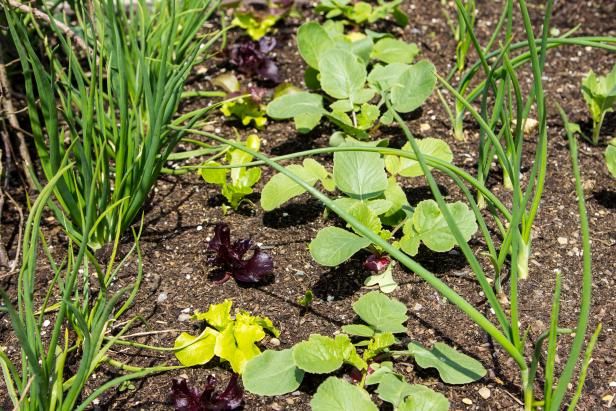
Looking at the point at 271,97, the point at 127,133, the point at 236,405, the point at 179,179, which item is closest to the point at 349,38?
the point at 271,97

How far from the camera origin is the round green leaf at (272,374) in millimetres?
1580

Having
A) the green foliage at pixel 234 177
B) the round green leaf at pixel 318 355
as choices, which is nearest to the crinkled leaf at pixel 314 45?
the green foliage at pixel 234 177

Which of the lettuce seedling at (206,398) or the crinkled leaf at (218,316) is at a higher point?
the crinkled leaf at (218,316)

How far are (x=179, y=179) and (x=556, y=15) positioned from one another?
1648 mm

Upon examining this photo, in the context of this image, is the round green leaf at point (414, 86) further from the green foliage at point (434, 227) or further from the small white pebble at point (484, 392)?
the small white pebble at point (484, 392)

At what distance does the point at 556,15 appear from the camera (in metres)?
3.04

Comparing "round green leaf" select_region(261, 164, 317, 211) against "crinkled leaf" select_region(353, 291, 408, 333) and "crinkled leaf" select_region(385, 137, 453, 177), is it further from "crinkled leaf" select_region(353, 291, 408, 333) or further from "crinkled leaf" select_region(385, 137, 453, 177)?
"crinkled leaf" select_region(353, 291, 408, 333)

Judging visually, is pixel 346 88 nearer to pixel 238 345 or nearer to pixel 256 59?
pixel 256 59

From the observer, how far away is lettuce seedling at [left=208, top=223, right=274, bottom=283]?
1.88 meters

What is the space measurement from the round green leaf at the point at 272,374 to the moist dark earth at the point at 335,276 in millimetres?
57

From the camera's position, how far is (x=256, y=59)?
2662mm

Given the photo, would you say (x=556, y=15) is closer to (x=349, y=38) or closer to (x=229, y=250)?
(x=349, y=38)

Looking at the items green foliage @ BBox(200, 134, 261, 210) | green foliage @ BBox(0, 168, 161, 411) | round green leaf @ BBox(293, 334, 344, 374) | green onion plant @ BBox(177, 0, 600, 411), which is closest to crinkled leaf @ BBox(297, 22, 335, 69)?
green foliage @ BBox(200, 134, 261, 210)

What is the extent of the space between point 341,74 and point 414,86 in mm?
223
